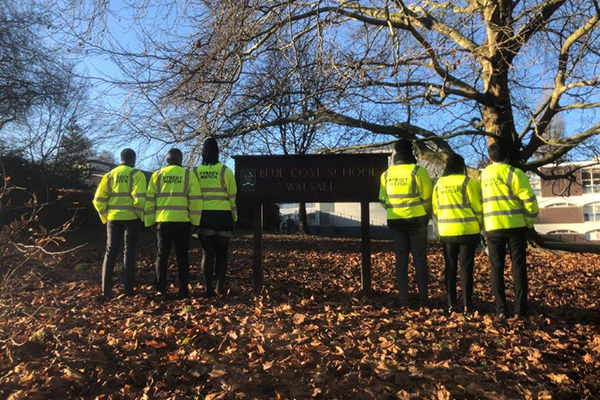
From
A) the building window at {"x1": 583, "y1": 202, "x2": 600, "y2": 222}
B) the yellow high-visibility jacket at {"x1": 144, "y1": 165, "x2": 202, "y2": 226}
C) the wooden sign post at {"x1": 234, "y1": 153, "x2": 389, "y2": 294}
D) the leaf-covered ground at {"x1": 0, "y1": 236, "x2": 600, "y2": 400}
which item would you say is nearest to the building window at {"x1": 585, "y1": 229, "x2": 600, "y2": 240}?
the building window at {"x1": 583, "y1": 202, "x2": 600, "y2": 222}

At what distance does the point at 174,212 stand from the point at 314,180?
2000 millimetres

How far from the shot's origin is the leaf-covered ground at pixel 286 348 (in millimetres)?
3449

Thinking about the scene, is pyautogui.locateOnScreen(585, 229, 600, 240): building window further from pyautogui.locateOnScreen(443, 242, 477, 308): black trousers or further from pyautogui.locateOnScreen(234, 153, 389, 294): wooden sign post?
pyautogui.locateOnScreen(443, 242, 477, 308): black trousers

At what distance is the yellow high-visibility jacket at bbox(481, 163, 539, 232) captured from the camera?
5.12 m

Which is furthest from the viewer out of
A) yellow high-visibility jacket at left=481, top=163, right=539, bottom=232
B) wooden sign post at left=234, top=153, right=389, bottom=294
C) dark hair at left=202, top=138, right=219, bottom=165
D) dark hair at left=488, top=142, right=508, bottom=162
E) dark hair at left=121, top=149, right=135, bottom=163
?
wooden sign post at left=234, top=153, right=389, bottom=294

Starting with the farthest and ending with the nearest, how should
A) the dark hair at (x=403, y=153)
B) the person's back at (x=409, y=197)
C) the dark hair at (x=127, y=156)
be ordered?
the dark hair at (x=127, y=156) < the dark hair at (x=403, y=153) < the person's back at (x=409, y=197)

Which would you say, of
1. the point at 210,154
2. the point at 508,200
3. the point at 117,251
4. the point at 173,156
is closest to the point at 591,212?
the point at 508,200

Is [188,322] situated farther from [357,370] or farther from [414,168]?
[414,168]

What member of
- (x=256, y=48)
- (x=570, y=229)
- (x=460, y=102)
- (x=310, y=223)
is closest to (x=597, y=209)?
(x=570, y=229)

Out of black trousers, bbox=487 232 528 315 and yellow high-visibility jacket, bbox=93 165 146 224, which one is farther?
yellow high-visibility jacket, bbox=93 165 146 224

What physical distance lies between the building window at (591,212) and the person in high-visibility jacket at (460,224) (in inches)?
1840

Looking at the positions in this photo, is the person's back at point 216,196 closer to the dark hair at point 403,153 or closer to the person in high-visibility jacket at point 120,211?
the person in high-visibility jacket at point 120,211

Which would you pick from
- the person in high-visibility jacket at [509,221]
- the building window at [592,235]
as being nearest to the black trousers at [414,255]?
the person in high-visibility jacket at [509,221]

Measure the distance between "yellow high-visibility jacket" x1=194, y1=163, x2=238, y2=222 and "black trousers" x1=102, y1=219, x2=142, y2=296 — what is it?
3.48 feet
